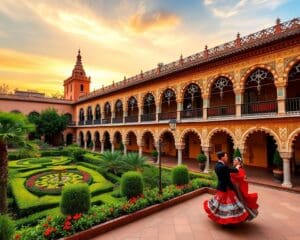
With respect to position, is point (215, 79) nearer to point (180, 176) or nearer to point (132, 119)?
point (180, 176)

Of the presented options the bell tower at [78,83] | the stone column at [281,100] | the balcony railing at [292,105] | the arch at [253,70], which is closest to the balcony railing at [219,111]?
the arch at [253,70]

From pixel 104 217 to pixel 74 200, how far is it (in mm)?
931

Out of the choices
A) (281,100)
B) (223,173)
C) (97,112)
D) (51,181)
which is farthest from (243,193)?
(97,112)

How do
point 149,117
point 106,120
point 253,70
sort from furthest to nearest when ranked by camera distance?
point 106,120 → point 149,117 → point 253,70

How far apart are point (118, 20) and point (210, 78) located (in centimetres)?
688

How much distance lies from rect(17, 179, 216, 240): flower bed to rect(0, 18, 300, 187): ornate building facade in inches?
244

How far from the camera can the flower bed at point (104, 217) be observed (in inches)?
185

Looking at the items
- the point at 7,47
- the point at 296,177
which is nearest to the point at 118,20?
the point at 7,47

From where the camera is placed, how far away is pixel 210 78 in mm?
13812

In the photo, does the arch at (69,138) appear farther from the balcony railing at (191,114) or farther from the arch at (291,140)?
the arch at (291,140)

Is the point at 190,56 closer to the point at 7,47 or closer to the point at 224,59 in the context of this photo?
the point at 224,59

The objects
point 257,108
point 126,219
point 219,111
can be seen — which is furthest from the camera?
point 219,111

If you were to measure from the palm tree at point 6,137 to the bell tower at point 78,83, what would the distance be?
1326 inches

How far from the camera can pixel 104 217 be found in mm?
5555
